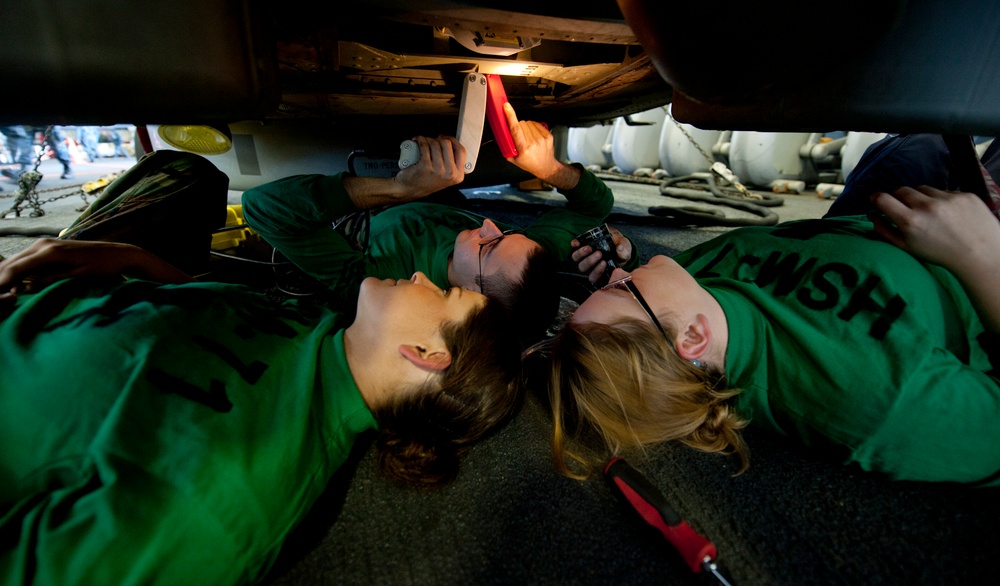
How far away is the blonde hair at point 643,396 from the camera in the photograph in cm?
66

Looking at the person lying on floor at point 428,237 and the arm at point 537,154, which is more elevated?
the arm at point 537,154

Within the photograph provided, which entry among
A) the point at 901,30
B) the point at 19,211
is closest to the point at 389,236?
the point at 901,30

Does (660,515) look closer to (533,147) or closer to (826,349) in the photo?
(826,349)

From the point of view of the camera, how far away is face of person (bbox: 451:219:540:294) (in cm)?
107

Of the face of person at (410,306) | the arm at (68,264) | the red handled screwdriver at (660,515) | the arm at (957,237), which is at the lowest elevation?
the red handled screwdriver at (660,515)

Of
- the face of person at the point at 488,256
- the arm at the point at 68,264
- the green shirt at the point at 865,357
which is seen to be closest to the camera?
the green shirt at the point at 865,357

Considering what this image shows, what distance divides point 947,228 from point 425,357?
76 centimetres

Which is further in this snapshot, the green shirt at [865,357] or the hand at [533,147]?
the hand at [533,147]

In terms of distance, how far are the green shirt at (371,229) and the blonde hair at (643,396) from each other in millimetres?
573

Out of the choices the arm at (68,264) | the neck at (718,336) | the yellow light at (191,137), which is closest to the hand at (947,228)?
the neck at (718,336)

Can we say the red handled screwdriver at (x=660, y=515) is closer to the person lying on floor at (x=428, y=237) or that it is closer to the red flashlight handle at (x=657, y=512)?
the red flashlight handle at (x=657, y=512)

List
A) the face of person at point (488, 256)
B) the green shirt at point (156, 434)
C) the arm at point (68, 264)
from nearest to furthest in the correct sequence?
the green shirt at point (156, 434) < the arm at point (68, 264) < the face of person at point (488, 256)

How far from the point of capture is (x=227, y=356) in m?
0.57

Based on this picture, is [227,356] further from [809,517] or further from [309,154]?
[309,154]
